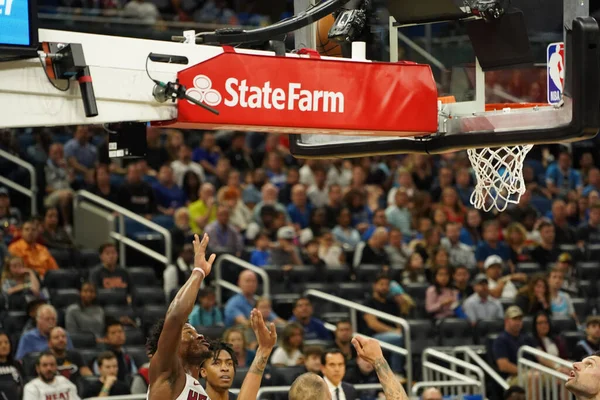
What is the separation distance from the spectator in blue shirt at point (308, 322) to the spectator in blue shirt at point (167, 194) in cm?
306

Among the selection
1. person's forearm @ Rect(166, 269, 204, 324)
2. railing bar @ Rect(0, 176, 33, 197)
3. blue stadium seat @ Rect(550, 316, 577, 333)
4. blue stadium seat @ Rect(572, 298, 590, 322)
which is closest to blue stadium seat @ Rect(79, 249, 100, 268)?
railing bar @ Rect(0, 176, 33, 197)

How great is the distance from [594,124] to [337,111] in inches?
55.9

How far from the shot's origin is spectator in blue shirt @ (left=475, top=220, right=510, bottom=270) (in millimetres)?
14855

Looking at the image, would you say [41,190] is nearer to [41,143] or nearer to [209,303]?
[41,143]

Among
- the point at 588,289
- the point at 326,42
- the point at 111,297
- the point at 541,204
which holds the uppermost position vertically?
the point at 326,42

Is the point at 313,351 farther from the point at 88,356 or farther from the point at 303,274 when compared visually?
the point at 303,274

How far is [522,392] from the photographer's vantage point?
416 inches

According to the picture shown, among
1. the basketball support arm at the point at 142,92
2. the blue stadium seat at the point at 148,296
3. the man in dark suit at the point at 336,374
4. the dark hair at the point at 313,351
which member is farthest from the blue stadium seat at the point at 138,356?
the basketball support arm at the point at 142,92

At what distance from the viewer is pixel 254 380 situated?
6441mm

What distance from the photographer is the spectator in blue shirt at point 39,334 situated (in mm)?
10555

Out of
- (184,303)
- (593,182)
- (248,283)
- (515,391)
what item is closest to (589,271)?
(593,182)

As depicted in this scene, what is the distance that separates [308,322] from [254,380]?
5.92 m

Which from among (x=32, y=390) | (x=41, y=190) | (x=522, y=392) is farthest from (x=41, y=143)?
(x=522, y=392)

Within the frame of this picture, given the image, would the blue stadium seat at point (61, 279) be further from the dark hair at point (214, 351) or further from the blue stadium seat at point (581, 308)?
the dark hair at point (214, 351)
